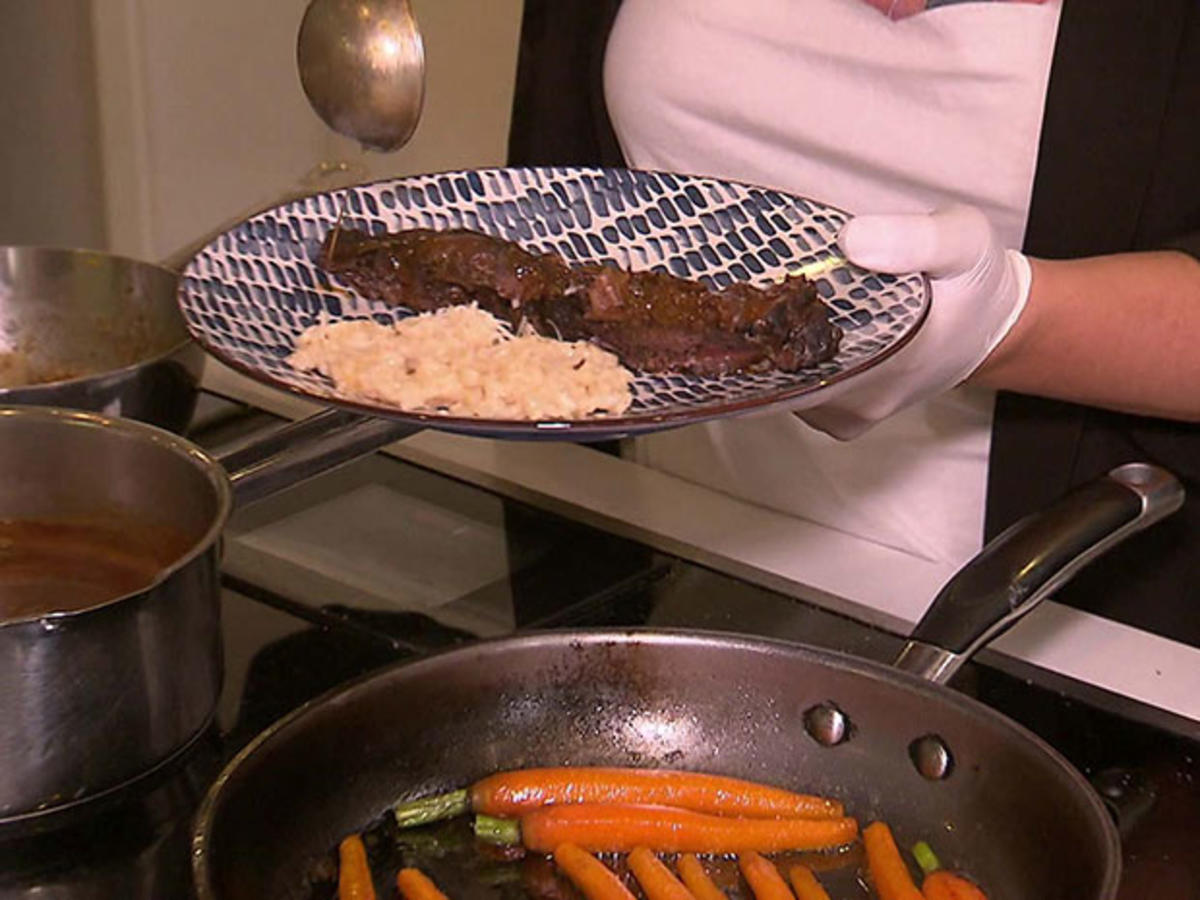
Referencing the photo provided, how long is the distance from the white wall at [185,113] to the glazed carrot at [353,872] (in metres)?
1.29

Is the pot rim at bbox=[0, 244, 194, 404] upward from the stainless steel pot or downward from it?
upward

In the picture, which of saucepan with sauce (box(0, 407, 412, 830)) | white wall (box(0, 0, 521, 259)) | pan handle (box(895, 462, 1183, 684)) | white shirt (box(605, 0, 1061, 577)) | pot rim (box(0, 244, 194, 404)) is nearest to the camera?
saucepan with sauce (box(0, 407, 412, 830))

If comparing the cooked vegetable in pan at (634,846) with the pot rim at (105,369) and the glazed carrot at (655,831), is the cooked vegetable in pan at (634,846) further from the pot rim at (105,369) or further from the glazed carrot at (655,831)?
the pot rim at (105,369)

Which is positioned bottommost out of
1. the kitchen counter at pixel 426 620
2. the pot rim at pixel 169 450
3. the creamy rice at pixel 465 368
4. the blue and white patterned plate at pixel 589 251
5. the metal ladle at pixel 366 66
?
the kitchen counter at pixel 426 620

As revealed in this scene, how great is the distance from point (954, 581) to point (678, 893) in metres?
0.23

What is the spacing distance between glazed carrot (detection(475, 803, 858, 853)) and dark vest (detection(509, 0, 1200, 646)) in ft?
1.40

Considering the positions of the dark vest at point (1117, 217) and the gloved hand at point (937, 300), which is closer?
the gloved hand at point (937, 300)

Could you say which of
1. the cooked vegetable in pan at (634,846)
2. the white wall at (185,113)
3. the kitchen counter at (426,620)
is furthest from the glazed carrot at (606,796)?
the white wall at (185,113)

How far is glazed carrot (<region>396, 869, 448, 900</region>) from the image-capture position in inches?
31.2

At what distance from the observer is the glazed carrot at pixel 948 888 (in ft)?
2.64

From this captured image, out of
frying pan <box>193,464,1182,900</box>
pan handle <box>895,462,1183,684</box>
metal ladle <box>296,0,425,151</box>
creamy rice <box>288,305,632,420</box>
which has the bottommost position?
frying pan <box>193,464,1182,900</box>

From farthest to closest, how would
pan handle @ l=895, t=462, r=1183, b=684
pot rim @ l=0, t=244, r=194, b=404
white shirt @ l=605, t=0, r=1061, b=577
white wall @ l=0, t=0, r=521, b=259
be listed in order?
white wall @ l=0, t=0, r=521, b=259, white shirt @ l=605, t=0, r=1061, b=577, pot rim @ l=0, t=244, r=194, b=404, pan handle @ l=895, t=462, r=1183, b=684

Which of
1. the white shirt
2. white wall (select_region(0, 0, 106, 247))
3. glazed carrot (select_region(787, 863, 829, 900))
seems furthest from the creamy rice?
white wall (select_region(0, 0, 106, 247))

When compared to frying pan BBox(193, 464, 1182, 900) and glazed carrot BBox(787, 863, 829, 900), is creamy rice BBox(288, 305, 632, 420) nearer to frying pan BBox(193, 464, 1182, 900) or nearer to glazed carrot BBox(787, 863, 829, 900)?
frying pan BBox(193, 464, 1182, 900)
